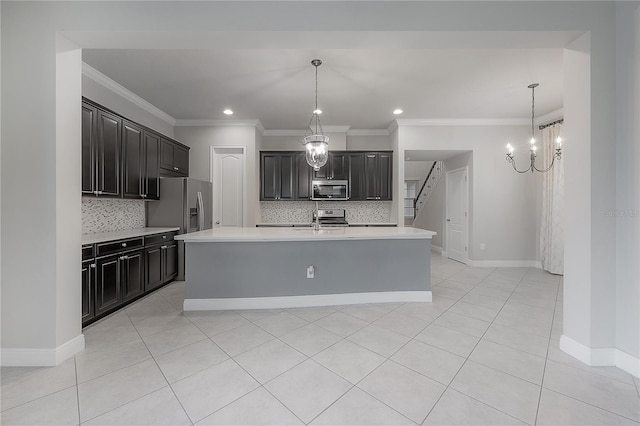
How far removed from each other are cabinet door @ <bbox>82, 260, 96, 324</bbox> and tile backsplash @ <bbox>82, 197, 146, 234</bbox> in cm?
96

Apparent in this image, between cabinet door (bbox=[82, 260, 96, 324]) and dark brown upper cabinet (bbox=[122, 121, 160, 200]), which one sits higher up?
dark brown upper cabinet (bbox=[122, 121, 160, 200])

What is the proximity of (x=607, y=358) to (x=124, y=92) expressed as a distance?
20.3ft

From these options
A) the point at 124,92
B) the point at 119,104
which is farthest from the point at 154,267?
the point at 124,92

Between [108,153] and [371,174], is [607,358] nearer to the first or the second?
[371,174]

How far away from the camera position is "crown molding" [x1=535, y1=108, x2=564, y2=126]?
463 centimetres

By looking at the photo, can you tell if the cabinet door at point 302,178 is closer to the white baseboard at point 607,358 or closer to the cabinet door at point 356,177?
the cabinet door at point 356,177

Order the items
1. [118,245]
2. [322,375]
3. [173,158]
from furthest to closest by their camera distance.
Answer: [173,158] → [118,245] → [322,375]

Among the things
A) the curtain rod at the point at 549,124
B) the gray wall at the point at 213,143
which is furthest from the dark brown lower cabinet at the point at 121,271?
the curtain rod at the point at 549,124

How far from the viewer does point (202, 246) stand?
9.94 ft

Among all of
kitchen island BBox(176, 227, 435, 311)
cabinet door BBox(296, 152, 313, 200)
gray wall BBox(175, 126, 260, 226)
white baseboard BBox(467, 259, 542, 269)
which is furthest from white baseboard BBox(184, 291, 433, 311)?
cabinet door BBox(296, 152, 313, 200)

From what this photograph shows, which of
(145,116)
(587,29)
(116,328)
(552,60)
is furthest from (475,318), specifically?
(145,116)

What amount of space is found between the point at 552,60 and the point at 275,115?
4.11 meters

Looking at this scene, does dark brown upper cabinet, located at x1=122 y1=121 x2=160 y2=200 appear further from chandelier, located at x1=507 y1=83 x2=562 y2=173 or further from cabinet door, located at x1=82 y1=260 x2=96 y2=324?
chandelier, located at x1=507 y1=83 x2=562 y2=173

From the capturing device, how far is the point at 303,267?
124 inches
